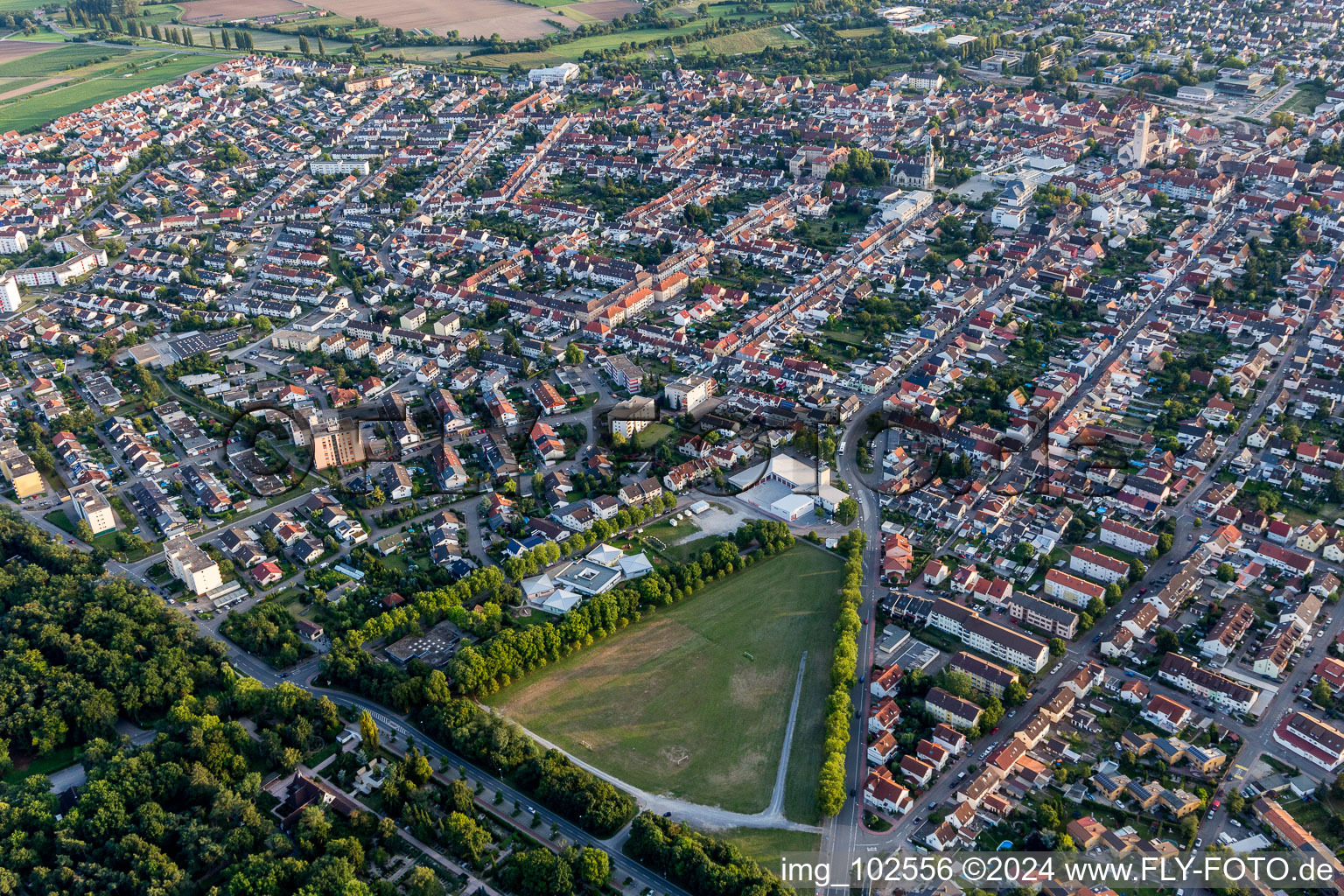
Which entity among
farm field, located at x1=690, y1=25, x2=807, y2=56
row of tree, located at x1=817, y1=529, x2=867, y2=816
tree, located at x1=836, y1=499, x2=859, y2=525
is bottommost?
row of tree, located at x1=817, y1=529, x2=867, y2=816

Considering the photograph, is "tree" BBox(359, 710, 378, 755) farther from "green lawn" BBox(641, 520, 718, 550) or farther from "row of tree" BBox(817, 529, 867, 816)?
"green lawn" BBox(641, 520, 718, 550)

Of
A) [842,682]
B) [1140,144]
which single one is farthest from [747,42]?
[842,682]

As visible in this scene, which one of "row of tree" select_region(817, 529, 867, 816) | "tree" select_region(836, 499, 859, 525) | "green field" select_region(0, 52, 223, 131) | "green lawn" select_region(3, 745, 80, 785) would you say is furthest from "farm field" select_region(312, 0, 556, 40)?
"green lawn" select_region(3, 745, 80, 785)

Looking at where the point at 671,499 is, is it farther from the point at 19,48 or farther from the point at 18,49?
the point at 19,48

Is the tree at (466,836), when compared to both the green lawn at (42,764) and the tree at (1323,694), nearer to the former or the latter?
the green lawn at (42,764)

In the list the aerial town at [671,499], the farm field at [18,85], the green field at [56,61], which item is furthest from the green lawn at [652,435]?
the green field at [56,61]

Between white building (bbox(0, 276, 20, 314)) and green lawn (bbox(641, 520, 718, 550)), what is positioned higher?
white building (bbox(0, 276, 20, 314))

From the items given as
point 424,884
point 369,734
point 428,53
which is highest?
point 428,53
